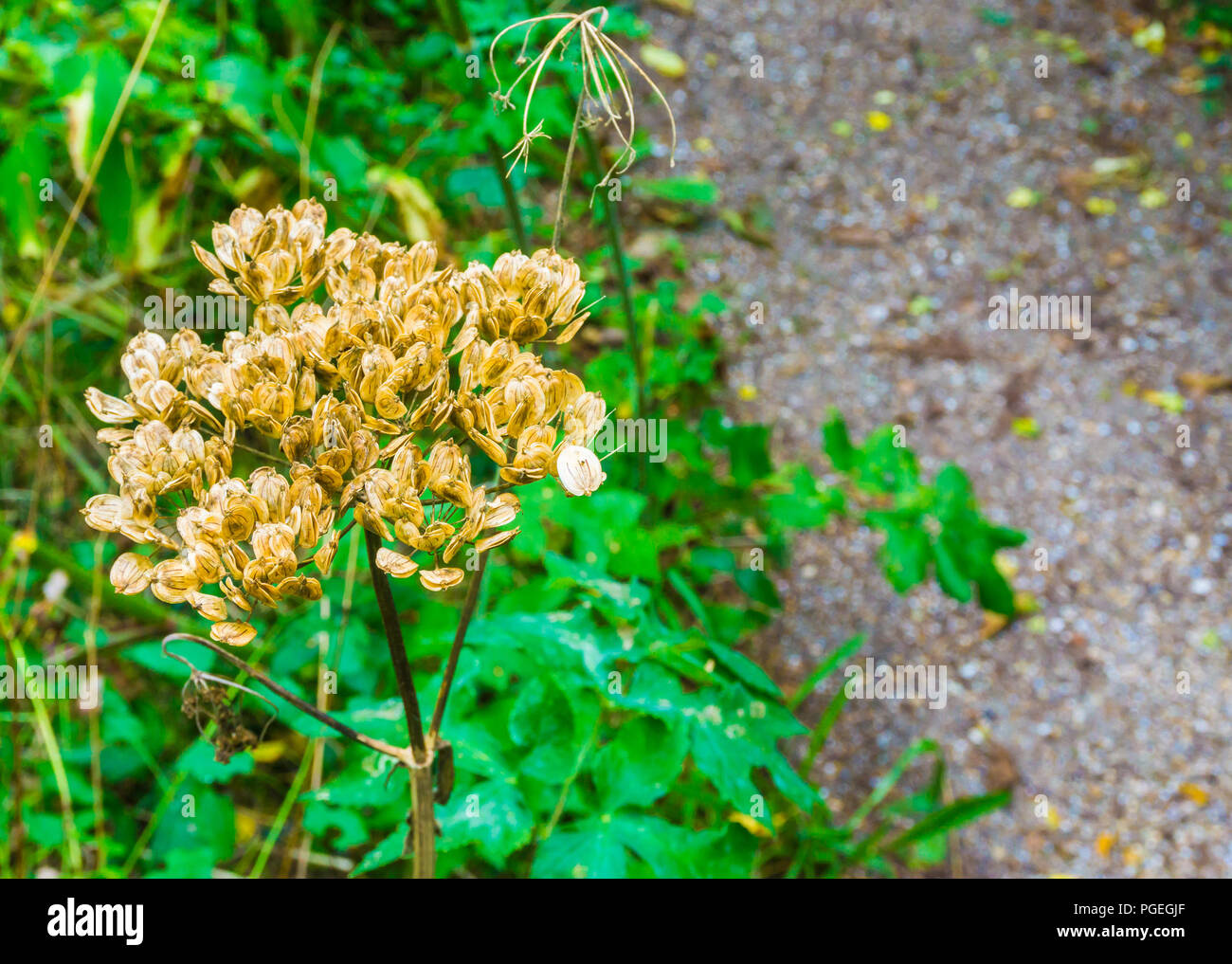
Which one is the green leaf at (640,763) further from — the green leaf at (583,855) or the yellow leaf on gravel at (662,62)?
the yellow leaf on gravel at (662,62)

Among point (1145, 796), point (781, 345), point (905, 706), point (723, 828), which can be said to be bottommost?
point (1145, 796)

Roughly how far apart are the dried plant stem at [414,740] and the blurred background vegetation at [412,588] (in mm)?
112

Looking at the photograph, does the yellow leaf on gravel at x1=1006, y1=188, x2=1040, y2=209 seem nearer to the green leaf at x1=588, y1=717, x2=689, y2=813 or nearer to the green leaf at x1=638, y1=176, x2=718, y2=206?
the green leaf at x1=638, y1=176, x2=718, y2=206

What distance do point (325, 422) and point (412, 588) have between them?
3.61 feet

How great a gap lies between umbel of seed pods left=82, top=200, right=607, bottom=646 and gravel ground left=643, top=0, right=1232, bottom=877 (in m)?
1.62

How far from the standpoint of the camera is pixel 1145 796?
205 cm

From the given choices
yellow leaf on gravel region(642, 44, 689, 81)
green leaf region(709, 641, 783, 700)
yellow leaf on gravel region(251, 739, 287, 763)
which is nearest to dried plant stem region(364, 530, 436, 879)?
green leaf region(709, 641, 783, 700)

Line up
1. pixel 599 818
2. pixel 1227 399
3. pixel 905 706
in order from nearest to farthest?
pixel 599 818, pixel 905 706, pixel 1227 399

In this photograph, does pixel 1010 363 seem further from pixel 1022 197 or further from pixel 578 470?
pixel 578 470

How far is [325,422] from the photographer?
28.2 inches

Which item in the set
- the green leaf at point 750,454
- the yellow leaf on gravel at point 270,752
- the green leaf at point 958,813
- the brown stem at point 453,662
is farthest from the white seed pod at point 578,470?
the yellow leaf on gravel at point 270,752
